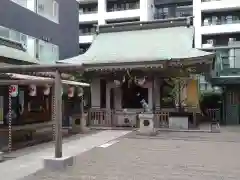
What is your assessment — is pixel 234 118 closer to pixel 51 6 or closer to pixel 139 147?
pixel 139 147

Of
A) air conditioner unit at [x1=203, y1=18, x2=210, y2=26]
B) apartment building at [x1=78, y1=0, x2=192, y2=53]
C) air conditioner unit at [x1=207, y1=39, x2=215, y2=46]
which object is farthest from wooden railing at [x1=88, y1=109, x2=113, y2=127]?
apartment building at [x1=78, y1=0, x2=192, y2=53]

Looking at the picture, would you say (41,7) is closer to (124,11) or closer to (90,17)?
(124,11)

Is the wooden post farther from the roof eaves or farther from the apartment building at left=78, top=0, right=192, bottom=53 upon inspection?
the apartment building at left=78, top=0, right=192, bottom=53

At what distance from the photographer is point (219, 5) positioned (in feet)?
131

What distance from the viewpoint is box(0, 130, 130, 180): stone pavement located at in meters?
8.33

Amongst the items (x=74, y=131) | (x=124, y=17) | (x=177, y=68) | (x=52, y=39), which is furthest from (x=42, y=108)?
(x=124, y=17)

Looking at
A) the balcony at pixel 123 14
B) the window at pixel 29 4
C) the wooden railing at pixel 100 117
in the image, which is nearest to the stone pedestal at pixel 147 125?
the wooden railing at pixel 100 117

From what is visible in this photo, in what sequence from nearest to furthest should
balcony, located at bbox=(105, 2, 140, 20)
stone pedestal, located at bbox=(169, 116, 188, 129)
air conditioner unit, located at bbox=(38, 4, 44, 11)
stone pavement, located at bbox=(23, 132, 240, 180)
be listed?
stone pavement, located at bbox=(23, 132, 240, 180)
stone pedestal, located at bbox=(169, 116, 188, 129)
air conditioner unit, located at bbox=(38, 4, 44, 11)
balcony, located at bbox=(105, 2, 140, 20)

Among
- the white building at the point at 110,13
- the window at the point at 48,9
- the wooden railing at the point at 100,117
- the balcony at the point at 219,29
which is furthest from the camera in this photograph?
the white building at the point at 110,13

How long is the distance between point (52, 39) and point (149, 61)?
860 cm

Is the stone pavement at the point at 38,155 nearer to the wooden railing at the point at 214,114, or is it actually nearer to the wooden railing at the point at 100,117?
the wooden railing at the point at 100,117

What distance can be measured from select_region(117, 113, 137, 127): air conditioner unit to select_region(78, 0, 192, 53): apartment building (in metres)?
27.2

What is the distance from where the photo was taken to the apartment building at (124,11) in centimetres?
4575

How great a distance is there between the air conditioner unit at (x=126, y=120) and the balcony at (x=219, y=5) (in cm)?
2577
